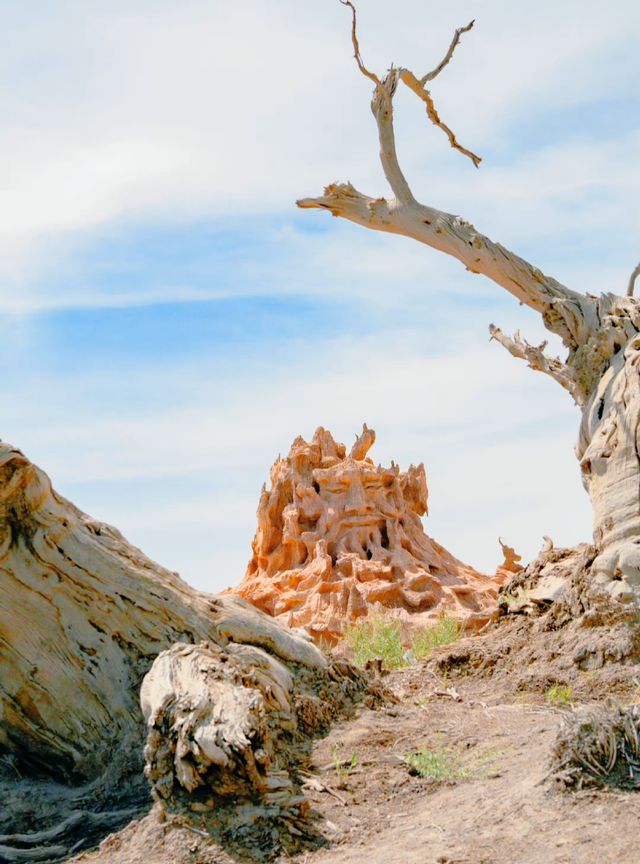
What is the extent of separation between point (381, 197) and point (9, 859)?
650 centimetres

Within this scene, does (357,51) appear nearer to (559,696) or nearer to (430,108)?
A: (430,108)

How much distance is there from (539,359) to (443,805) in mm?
5153

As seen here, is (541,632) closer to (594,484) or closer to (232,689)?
(594,484)

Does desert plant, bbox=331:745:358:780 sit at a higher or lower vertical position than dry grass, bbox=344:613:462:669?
lower

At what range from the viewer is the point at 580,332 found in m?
8.65

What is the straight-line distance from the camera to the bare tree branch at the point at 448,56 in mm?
9511

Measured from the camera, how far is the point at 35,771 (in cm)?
650

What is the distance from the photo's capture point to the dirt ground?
4125 millimetres

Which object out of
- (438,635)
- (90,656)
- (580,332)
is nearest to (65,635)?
(90,656)

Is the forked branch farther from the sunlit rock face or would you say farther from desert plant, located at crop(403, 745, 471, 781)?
the sunlit rock face

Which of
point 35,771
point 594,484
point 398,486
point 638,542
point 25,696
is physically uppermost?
point 398,486

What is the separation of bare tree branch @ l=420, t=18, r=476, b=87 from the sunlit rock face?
5.96 metres

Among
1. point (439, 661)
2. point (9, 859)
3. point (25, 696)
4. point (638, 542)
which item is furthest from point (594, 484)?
point (9, 859)

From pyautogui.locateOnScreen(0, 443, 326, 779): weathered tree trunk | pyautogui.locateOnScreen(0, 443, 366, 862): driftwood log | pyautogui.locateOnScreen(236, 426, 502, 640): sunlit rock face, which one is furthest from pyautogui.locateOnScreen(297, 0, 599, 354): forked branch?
pyautogui.locateOnScreen(236, 426, 502, 640): sunlit rock face
